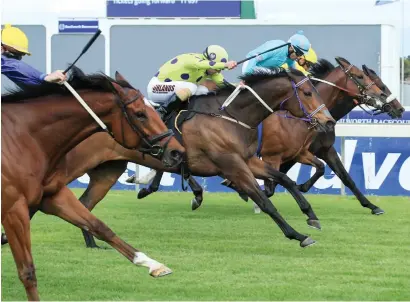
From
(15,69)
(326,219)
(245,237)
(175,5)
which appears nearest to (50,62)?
(175,5)

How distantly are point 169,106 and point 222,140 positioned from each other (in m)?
0.69

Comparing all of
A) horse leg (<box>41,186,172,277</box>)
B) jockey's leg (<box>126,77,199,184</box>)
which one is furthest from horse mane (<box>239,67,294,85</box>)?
horse leg (<box>41,186,172,277</box>)

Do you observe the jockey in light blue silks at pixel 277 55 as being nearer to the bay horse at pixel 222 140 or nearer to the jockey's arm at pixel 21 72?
the bay horse at pixel 222 140

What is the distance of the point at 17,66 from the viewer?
6.42 m

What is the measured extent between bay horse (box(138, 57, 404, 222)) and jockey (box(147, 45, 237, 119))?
131 cm

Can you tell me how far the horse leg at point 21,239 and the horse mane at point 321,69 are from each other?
5.55 meters

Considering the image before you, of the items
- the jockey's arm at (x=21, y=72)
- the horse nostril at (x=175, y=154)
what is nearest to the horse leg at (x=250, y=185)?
the horse nostril at (x=175, y=154)

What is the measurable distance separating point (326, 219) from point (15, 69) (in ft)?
16.9

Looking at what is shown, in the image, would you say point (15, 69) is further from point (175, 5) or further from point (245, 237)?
point (175, 5)

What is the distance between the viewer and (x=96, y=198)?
28.5 feet

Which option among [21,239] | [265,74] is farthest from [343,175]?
[21,239]

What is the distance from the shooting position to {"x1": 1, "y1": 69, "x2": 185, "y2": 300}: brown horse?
588cm

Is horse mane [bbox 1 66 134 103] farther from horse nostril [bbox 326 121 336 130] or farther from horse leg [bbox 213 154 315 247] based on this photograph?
horse nostril [bbox 326 121 336 130]

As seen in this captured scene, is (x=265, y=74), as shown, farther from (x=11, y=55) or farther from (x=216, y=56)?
(x=11, y=55)
